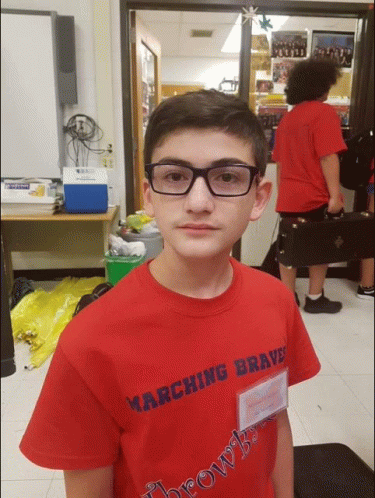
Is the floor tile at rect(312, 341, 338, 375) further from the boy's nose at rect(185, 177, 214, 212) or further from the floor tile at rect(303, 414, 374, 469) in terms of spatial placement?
the boy's nose at rect(185, 177, 214, 212)

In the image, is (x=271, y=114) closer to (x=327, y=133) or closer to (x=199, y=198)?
(x=327, y=133)

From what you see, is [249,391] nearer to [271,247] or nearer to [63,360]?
[63,360]

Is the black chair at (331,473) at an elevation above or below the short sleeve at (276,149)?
below

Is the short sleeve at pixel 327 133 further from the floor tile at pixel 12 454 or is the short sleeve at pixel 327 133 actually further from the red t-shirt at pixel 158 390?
the floor tile at pixel 12 454

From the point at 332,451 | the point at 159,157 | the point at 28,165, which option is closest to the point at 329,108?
the point at 159,157

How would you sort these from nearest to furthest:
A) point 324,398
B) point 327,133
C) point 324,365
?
point 327,133 < point 324,398 < point 324,365

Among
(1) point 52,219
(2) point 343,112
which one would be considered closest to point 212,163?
(2) point 343,112

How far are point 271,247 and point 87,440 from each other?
0.60 meters

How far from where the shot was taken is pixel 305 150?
1241 mm

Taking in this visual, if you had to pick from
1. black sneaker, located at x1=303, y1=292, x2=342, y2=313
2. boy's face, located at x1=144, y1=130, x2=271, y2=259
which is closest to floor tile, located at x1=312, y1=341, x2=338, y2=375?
black sneaker, located at x1=303, y1=292, x2=342, y2=313

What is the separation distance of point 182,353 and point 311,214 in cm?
90

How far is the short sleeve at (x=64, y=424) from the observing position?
20.4 inches

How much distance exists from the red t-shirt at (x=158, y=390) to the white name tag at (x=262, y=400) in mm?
12

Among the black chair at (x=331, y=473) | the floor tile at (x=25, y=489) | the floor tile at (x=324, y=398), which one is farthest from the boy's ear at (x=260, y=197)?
the floor tile at (x=324, y=398)
